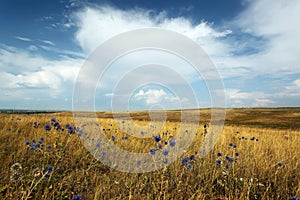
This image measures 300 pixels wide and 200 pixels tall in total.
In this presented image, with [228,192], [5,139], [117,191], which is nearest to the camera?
[117,191]

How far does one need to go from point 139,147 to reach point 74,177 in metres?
2.24

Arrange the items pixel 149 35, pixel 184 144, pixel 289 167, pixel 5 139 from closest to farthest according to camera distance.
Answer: pixel 289 167, pixel 5 139, pixel 184 144, pixel 149 35

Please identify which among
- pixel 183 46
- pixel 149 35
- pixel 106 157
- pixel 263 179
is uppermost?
pixel 149 35

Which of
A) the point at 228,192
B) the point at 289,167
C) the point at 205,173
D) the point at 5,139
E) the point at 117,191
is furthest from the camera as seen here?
the point at 5,139

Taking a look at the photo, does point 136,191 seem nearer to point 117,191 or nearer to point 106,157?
point 117,191

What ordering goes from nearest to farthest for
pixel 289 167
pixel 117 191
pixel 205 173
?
pixel 117 191, pixel 205 173, pixel 289 167

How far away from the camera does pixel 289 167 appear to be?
13.4ft

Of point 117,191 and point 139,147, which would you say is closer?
point 117,191

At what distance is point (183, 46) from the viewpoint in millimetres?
6078

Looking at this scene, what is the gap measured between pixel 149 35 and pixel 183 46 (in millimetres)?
1203

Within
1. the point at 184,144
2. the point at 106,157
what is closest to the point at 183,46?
the point at 184,144

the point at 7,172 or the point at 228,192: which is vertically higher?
the point at 7,172

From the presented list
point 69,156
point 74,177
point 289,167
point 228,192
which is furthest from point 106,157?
point 289,167

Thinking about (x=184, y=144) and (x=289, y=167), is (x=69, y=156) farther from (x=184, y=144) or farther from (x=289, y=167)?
(x=289, y=167)
